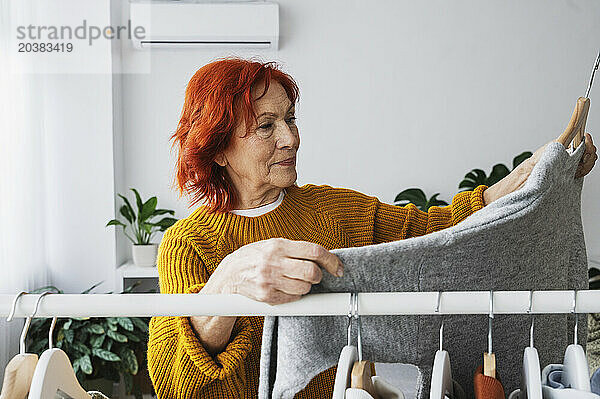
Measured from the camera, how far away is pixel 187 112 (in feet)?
4.56

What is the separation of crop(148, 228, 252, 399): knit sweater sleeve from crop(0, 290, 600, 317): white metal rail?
236 millimetres

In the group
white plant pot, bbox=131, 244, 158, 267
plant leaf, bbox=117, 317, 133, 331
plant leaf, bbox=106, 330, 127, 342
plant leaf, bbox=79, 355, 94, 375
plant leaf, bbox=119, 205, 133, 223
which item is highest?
plant leaf, bbox=119, 205, 133, 223

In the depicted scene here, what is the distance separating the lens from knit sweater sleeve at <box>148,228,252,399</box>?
3.29 feet

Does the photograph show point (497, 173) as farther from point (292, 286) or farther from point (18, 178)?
point (292, 286)

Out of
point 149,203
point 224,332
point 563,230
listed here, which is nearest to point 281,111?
point 224,332

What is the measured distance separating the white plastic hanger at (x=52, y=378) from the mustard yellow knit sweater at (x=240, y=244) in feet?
0.63

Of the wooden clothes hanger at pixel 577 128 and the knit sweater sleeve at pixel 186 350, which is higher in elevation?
the wooden clothes hanger at pixel 577 128

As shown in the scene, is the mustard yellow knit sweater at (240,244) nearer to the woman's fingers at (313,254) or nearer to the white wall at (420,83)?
the woman's fingers at (313,254)

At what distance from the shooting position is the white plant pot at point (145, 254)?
10.00 ft

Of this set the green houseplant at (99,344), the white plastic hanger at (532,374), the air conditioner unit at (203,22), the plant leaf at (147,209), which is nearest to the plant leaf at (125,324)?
the green houseplant at (99,344)

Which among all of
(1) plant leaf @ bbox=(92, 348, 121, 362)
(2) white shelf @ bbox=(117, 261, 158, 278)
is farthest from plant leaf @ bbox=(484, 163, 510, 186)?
(1) plant leaf @ bbox=(92, 348, 121, 362)

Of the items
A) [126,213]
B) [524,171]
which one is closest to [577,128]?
[524,171]

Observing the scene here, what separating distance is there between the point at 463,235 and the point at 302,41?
2.54 metres

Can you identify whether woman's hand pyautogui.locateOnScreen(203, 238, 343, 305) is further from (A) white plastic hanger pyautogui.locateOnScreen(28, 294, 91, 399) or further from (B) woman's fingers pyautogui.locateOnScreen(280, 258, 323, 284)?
(A) white plastic hanger pyautogui.locateOnScreen(28, 294, 91, 399)
